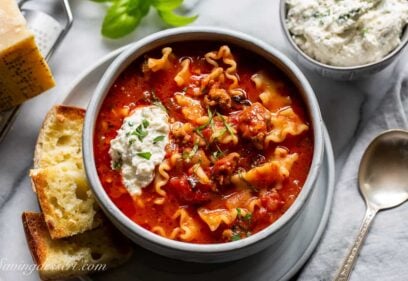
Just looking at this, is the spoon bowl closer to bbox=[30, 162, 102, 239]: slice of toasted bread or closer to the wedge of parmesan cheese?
bbox=[30, 162, 102, 239]: slice of toasted bread

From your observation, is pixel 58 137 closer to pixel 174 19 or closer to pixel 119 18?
pixel 119 18

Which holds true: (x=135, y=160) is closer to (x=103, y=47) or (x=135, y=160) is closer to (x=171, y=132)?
(x=171, y=132)

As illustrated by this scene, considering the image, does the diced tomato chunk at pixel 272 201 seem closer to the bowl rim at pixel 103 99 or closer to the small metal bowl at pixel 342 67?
the bowl rim at pixel 103 99

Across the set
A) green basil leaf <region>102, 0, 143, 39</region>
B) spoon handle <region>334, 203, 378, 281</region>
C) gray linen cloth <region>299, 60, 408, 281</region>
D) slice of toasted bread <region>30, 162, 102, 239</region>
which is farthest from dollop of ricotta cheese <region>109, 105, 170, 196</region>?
spoon handle <region>334, 203, 378, 281</region>

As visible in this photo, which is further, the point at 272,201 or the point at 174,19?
the point at 174,19

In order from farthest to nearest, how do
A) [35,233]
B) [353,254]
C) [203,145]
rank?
[353,254] < [35,233] < [203,145]

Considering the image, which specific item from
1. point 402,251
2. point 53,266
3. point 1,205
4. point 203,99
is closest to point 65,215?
point 53,266

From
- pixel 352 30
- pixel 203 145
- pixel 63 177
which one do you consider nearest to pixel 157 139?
pixel 203 145
